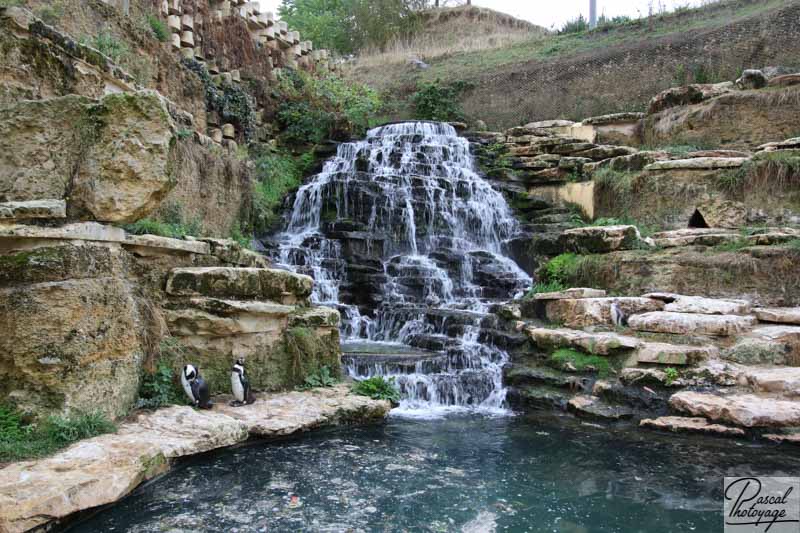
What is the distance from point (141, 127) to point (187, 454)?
2.79 meters

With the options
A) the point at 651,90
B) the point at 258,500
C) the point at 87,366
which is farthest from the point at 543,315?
the point at 651,90

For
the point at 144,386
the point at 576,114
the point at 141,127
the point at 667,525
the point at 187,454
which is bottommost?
the point at 667,525

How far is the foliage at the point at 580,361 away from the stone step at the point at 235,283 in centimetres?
325

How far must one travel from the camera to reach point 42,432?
402 cm

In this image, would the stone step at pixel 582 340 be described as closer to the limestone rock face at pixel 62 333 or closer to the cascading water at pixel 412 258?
the cascading water at pixel 412 258

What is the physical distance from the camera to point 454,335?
26.9 feet

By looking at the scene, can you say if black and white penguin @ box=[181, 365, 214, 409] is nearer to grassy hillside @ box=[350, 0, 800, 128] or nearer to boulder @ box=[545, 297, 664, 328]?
boulder @ box=[545, 297, 664, 328]

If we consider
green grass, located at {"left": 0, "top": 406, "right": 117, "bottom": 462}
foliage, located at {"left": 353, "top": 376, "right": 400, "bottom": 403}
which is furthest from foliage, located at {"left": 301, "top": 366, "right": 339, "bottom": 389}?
green grass, located at {"left": 0, "top": 406, "right": 117, "bottom": 462}

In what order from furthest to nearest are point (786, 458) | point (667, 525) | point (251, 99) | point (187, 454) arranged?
point (251, 99)
point (786, 458)
point (187, 454)
point (667, 525)

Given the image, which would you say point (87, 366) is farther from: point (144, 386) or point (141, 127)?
point (141, 127)

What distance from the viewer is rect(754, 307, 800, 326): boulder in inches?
258

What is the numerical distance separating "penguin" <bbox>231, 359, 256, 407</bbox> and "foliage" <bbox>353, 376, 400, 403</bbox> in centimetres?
121

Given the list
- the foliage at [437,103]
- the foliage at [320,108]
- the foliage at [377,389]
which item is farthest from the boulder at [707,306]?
the foliage at [437,103]

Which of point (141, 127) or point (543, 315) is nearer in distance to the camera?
point (141, 127)
